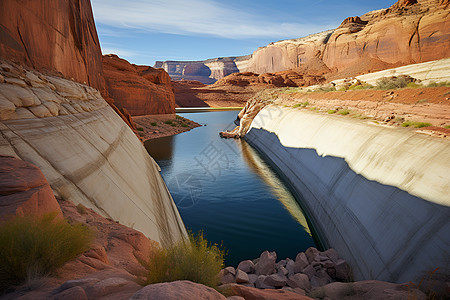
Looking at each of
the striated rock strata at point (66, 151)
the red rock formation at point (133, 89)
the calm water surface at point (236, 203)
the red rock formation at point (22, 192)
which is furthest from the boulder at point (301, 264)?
the red rock formation at point (133, 89)

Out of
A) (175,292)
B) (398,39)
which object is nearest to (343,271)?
(175,292)

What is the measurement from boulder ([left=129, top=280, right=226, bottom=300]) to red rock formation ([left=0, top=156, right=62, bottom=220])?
5.76 ft

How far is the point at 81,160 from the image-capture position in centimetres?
563

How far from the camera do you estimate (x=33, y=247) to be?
239cm

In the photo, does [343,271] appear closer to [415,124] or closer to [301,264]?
[301,264]

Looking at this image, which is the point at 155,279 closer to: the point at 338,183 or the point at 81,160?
the point at 81,160

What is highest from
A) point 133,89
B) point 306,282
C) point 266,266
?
point 133,89

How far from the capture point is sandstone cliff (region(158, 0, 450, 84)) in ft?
154

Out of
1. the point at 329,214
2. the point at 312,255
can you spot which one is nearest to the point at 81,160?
the point at 312,255

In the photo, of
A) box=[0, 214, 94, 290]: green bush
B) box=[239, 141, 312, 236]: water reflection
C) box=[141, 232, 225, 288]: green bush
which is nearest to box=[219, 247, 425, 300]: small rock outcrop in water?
box=[141, 232, 225, 288]: green bush

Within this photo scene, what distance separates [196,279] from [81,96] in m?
9.59

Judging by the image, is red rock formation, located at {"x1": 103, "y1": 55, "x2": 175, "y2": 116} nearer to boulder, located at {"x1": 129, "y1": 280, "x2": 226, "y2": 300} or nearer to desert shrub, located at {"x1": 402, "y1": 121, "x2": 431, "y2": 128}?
desert shrub, located at {"x1": 402, "y1": 121, "x2": 431, "y2": 128}

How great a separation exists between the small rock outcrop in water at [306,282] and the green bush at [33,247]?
2122 mm

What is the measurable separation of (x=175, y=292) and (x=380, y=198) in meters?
7.55
